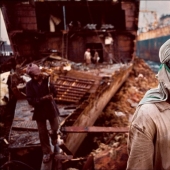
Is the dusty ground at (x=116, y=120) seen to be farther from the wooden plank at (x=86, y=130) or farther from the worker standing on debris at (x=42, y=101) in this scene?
the worker standing on debris at (x=42, y=101)

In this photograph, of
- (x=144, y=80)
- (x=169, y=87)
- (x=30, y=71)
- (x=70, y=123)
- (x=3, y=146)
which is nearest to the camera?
(x=169, y=87)

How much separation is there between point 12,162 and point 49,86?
1736 mm

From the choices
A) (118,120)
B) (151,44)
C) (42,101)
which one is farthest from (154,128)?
(151,44)

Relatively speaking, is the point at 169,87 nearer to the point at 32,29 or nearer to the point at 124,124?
the point at 124,124

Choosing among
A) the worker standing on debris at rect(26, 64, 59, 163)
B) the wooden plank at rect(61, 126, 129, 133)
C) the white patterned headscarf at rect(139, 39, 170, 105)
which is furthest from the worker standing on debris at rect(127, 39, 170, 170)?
the wooden plank at rect(61, 126, 129, 133)

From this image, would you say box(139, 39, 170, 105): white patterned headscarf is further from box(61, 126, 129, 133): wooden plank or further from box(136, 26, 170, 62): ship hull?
box(136, 26, 170, 62): ship hull

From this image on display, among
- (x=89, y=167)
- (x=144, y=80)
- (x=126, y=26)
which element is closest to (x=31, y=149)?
(x=89, y=167)

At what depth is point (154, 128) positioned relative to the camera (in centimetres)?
131

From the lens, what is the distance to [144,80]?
1359 centimetres

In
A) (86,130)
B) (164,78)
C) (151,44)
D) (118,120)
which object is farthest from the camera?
(151,44)

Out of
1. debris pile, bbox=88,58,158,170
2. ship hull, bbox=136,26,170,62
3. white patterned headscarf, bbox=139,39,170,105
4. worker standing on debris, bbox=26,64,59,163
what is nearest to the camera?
white patterned headscarf, bbox=139,39,170,105

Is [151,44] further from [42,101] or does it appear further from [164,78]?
[164,78]

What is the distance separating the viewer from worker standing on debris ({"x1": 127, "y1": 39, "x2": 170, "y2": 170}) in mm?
1300

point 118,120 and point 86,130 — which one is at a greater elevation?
point 86,130
